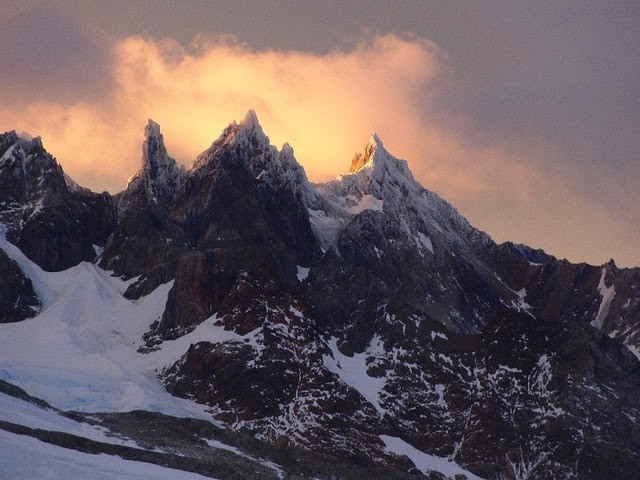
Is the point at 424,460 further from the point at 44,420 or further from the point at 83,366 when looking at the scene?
the point at 44,420

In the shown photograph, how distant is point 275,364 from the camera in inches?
6841

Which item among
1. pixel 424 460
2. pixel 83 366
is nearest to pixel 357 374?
pixel 424 460

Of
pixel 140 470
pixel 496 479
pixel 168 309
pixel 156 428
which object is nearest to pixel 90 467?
pixel 140 470

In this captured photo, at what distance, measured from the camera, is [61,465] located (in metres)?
66.2

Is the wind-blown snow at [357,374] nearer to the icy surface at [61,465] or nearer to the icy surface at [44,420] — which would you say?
the icy surface at [44,420]

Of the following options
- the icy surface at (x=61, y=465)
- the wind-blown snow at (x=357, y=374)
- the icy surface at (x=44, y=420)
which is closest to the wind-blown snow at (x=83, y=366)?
the wind-blown snow at (x=357, y=374)

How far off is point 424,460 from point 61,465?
322 ft

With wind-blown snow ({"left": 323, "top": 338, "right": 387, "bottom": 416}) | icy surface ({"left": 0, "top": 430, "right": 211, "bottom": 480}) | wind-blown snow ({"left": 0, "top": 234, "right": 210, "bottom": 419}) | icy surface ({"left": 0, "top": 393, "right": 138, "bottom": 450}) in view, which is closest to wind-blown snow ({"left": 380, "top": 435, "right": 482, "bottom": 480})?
wind-blown snow ({"left": 323, "top": 338, "right": 387, "bottom": 416})

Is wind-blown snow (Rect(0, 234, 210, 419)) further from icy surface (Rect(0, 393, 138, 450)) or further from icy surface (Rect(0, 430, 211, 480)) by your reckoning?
icy surface (Rect(0, 430, 211, 480))

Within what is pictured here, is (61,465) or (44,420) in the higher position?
(44,420)

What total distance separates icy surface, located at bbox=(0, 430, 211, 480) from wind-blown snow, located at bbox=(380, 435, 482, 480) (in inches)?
3047

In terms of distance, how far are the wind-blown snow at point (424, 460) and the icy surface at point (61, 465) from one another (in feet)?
254

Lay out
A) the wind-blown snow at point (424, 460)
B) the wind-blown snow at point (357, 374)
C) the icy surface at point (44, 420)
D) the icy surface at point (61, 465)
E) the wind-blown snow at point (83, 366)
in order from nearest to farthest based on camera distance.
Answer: the icy surface at point (61, 465) < the icy surface at point (44, 420) < the wind-blown snow at point (424, 460) < the wind-blown snow at point (83, 366) < the wind-blown snow at point (357, 374)

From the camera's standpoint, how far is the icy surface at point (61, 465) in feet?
205
